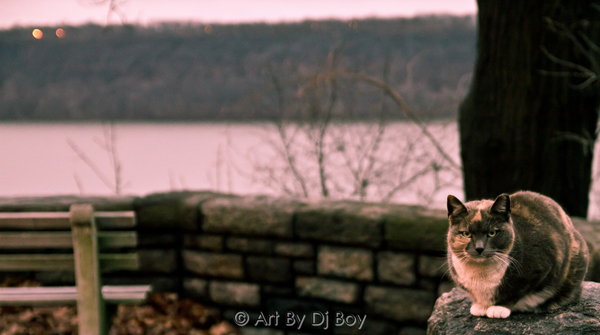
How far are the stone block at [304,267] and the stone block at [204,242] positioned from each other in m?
0.55

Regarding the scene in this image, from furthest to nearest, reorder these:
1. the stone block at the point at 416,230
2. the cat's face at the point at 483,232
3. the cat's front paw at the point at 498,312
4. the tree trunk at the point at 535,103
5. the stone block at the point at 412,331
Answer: the tree trunk at the point at 535,103, the stone block at the point at 412,331, the stone block at the point at 416,230, the cat's front paw at the point at 498,312, the cat's face at the point at 483,232

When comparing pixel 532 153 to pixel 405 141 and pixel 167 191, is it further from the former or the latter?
pixel 167 191

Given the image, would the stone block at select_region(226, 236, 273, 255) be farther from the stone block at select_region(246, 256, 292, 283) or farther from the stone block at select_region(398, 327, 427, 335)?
the stone block at select_region(398, 327, 427, 335)

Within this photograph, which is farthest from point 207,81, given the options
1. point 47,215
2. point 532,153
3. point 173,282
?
point 532,153

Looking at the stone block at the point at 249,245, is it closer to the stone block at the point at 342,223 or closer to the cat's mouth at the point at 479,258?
the stone block at the point at 342,223

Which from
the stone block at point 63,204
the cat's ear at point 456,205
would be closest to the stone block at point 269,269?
the stone block at point 63,204

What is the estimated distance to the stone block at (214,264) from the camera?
324 cm

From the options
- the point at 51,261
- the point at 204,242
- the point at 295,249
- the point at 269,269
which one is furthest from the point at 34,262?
the point at 295,249

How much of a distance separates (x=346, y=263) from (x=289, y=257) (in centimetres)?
39

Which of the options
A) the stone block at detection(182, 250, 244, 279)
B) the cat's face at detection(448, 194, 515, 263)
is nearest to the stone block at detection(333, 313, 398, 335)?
the stone block at detection(182, 250, 244, 279)

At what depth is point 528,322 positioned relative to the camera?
1462mm

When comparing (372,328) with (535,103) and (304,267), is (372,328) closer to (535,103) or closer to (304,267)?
(304,267)

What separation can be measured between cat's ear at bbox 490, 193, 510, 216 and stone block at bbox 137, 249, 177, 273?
8.35 ft

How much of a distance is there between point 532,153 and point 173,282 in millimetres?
2645
